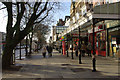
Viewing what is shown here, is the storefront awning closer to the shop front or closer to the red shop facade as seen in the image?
the shop front

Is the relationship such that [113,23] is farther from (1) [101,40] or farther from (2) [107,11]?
(2) [107,11]

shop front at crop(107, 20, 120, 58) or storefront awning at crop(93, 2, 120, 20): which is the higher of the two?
storefront awning at crop(93, 2, 120, 20)

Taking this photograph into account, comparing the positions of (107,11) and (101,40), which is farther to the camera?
(101,40)

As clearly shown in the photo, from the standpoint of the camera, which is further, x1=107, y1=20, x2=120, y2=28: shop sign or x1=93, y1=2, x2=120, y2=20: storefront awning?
x1=107, y1=20, x2=120, y2=28: shop sign

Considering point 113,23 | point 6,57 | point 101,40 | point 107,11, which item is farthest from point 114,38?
point 6,57

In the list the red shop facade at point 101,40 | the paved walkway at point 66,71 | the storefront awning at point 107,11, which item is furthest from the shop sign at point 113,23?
the storefront awning at point 107,11

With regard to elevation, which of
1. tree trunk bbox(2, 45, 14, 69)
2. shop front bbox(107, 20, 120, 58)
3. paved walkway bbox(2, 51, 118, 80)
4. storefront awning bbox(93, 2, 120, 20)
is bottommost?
paved walkway bbox(2, 51, 118, 80)

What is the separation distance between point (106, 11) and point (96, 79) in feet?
13.2

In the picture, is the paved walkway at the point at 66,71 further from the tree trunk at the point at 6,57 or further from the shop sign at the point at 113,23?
the shop sign at the point at 113,23

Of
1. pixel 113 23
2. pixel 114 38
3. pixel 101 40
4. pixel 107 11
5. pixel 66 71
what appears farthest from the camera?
pixel 101 40

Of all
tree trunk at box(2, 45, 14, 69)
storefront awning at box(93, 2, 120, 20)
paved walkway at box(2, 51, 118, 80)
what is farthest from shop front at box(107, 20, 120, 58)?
tree trunk at box(2, 45, 14, 69)

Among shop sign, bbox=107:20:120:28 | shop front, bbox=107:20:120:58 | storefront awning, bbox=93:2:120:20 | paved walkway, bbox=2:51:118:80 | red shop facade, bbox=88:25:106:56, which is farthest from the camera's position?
red shop facade, bbox=88:25:106:56

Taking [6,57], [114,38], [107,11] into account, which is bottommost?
[6,57]

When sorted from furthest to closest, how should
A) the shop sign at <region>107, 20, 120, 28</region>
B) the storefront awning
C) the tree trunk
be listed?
1. the shop sign at <region>107, 20, 120, 28</region>
2. the tree trunk
3. the storefront awning
